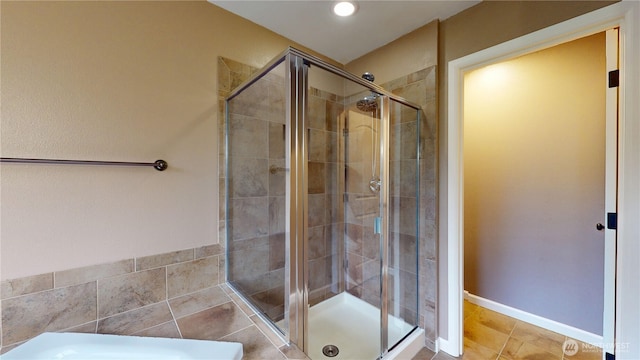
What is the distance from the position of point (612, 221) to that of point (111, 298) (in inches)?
99.3

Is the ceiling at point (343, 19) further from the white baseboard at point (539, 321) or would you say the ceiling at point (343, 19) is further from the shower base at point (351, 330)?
the white baseboard at point (539, 321)

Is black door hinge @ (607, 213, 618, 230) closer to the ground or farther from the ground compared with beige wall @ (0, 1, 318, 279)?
closer to the ground

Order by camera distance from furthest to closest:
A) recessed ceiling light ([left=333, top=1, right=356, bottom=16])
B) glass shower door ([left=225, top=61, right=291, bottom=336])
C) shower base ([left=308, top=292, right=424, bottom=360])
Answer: shower base ([left=308, top=292, right=424, bottom=360]) → recessed ceiling light ([left=333, top=1, right=356, bottom=16]) → glass shower door ([left=225, top=61, right=291, bottom=336])

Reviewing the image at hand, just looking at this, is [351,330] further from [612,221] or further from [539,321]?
[612,221]

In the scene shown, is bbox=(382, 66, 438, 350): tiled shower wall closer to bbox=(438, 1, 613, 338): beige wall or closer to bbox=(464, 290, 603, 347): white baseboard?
bbox=(438, 1, 613, 338): beige wall

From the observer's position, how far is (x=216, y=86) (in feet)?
4.91

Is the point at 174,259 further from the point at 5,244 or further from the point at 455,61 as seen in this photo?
the point at 455,61

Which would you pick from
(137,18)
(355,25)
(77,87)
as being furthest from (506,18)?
(77,87)

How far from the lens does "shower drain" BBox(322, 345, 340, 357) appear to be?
1.66 metres

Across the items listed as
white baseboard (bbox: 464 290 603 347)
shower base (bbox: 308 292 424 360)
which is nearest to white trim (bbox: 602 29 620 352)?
white baseboard (bbox: 464 290 603 347)

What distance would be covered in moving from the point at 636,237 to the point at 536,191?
1032mm

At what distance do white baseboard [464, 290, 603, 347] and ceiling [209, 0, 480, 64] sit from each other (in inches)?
97.2

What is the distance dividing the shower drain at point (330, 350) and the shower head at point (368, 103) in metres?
1.77

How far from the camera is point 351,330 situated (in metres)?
1.89
